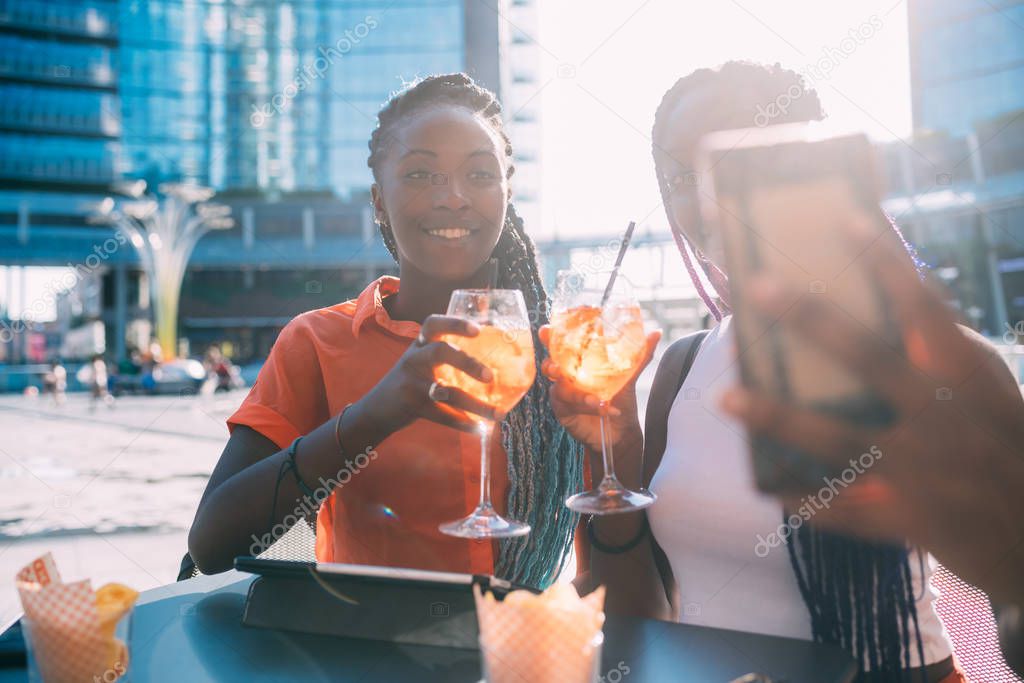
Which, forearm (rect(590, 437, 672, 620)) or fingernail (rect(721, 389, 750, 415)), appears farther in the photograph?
forearm (rect(590, 437, 672, 620))

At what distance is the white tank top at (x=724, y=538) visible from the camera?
1.55 metres

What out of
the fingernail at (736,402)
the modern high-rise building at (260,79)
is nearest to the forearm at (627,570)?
the fingernail at (736,402)

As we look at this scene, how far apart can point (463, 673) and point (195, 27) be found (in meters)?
51.0

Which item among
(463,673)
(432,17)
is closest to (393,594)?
(463,673)

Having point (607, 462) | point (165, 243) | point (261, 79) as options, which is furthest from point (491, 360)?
point (261, 79)

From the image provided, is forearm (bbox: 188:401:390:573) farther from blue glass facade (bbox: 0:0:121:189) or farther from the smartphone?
blue glass facade (bbox: 0:0:121:189)

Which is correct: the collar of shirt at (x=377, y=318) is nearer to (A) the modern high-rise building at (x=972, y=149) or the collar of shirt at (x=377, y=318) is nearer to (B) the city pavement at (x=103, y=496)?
(B) the city pavement at (x=103, y=496)

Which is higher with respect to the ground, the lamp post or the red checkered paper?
the lamp post

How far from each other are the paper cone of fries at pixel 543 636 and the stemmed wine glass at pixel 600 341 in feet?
1.69

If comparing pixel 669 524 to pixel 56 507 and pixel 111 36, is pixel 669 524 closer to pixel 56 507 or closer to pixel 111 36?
pixel 56 507

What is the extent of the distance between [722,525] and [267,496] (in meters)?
0.95

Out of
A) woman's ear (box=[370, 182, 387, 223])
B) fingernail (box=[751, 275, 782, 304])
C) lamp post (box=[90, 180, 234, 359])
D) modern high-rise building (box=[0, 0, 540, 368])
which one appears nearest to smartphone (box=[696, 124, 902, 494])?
fingernail (box=[751, 275, 782, 304])

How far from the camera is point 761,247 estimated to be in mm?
953

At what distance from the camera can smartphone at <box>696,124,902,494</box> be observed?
90 centimetres
